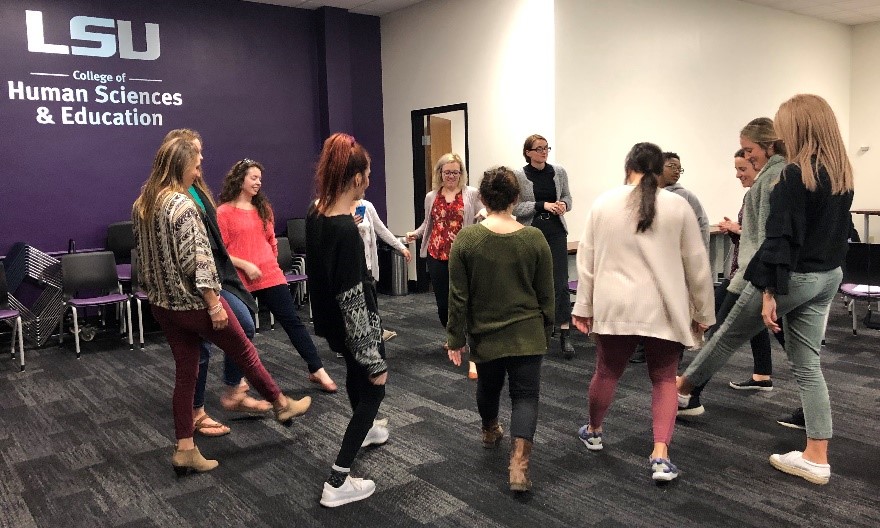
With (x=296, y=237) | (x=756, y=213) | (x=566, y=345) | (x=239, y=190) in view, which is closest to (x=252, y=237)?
(x=239, y=190)

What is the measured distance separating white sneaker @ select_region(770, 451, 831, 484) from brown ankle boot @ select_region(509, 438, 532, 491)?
1042mm

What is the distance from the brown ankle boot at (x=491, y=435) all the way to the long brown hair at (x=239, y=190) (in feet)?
5.43

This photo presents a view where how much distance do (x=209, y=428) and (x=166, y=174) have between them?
137 cm

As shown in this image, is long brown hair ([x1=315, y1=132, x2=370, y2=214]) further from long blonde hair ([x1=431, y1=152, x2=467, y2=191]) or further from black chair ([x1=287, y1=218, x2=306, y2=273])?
black chair ([x1=287, y1=218, x2=306, y2=273])

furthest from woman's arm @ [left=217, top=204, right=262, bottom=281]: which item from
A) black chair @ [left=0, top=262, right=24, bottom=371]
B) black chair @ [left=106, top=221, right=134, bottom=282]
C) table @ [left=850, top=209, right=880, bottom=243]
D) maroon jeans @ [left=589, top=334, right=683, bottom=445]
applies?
table @ [left=850, top=209, right=880, bottom=243]

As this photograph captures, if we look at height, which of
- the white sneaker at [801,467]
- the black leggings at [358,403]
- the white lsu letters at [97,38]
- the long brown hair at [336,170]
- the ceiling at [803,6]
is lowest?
the white sneaker at [801,467]

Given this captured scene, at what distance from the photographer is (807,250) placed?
2.71 m

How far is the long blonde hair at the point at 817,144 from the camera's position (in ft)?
8.68

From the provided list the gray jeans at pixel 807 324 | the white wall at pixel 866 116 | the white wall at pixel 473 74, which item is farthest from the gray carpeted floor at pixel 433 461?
the white wall at pixel 866 116

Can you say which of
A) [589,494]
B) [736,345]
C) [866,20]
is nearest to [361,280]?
[589,494]

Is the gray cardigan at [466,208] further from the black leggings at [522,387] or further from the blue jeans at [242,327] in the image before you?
the black leggings at [522,387]

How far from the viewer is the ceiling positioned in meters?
7.61

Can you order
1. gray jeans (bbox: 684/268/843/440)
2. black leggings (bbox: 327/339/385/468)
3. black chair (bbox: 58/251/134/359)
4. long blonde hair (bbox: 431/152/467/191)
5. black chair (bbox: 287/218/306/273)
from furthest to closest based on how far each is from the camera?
1. black chair (bbox: 287/218/306/273)
2. black chair (bbox: 58/251/134/359)
3. long blonde hair (bbox: 431/152/467/191)
4. gray jeans (bbox: 684/268/843/440)
5. black leggings (bbox: 327/339/385/468)

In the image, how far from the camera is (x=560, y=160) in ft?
21.5
